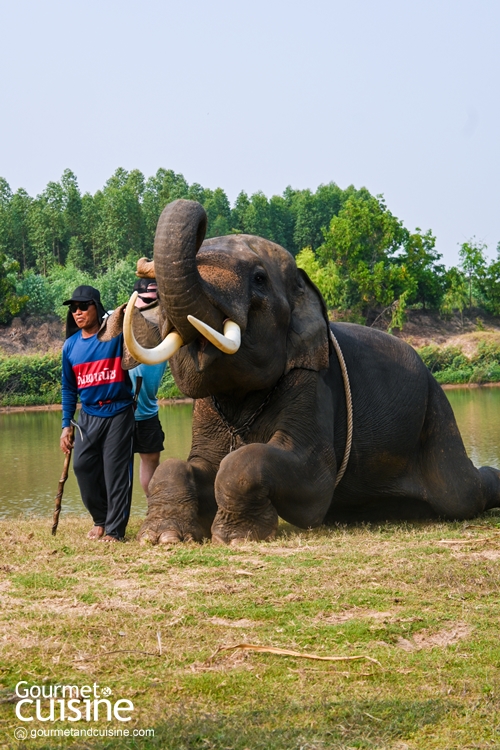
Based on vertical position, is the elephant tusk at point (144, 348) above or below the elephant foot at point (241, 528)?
above

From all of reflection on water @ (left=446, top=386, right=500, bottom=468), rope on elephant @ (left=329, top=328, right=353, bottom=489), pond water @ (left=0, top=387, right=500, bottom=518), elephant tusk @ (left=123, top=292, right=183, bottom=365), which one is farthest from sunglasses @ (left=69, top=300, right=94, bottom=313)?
reflection on water @ (left=446, top=386, right=500, bottom=468)

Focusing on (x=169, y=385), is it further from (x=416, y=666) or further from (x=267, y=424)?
(x=416, y=666)

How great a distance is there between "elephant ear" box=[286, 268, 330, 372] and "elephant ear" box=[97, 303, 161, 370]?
1.06 m

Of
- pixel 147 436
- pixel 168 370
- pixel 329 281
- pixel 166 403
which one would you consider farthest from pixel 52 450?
pixel 329 281

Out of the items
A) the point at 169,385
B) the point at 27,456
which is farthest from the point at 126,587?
the point at 169,385

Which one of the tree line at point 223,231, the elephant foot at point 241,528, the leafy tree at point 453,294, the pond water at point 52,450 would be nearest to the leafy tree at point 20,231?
the tree line at point 223,231

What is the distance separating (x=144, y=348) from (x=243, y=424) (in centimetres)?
136

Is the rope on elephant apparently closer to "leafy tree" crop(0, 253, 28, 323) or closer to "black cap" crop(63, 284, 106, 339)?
"black cap" crop(63, 284, 106, 339)

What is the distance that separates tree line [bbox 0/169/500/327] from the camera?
5606cm

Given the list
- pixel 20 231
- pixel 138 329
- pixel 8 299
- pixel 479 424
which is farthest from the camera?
pixel 20 231

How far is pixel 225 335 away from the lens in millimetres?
6840

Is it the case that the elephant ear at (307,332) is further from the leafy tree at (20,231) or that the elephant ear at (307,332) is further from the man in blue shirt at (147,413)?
the leafy tree at (20,231)

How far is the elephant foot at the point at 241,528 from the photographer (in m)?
7.09

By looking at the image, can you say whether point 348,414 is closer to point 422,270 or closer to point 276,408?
point 276,408
